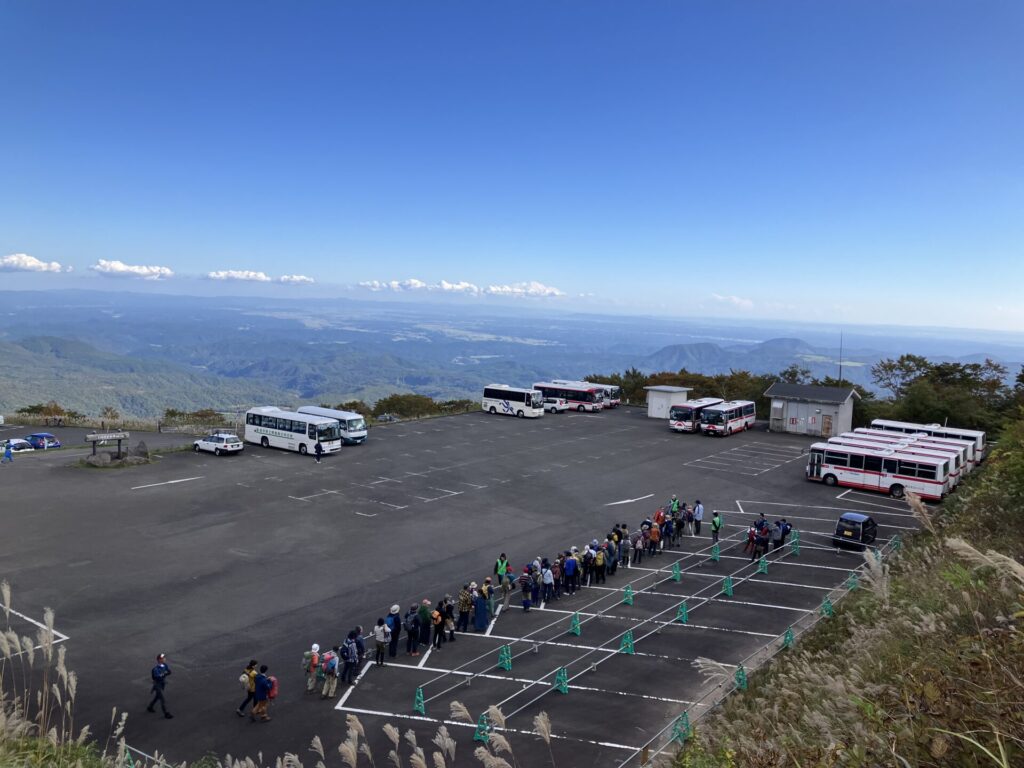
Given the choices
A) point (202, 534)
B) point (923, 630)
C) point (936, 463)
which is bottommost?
point (202, 534)

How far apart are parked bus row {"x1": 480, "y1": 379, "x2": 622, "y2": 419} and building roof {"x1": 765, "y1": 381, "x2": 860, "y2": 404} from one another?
A: 14314 millimetres

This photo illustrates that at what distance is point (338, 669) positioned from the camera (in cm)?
1269

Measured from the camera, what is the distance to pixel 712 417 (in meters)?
43.3

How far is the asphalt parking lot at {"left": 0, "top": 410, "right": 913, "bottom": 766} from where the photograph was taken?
1160 cm

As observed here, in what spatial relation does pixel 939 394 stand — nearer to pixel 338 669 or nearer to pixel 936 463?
pixel 936 463

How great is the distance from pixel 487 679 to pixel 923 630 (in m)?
9.14

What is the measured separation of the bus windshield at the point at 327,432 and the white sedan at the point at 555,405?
72.7 feet

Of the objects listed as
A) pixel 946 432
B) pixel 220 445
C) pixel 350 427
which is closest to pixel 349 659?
pixel 220 445

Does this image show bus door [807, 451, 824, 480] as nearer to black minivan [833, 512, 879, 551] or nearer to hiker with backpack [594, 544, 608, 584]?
black minivan [833, 512, 879, 551]

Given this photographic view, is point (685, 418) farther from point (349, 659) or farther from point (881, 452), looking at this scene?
point (349, 659)

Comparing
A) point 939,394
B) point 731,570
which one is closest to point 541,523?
point 731,570

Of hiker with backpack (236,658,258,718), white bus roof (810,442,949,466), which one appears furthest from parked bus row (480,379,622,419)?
hiker with backpack (236,658,258,718)

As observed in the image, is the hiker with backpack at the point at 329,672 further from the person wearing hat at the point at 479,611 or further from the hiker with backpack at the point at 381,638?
the person wearing hat at the point at 479,611

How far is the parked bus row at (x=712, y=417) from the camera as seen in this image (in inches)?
1703
